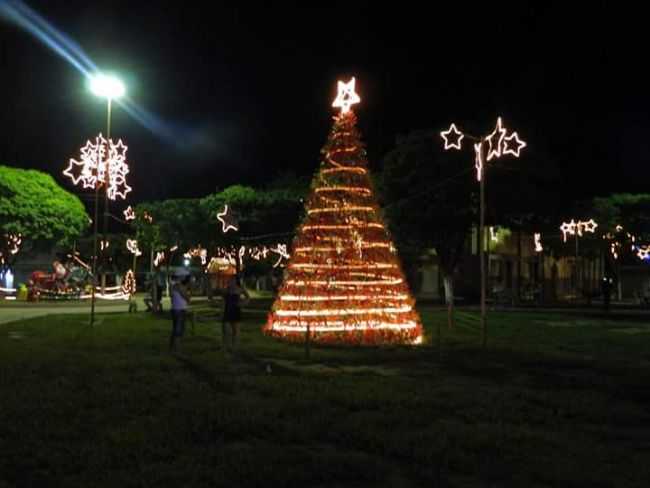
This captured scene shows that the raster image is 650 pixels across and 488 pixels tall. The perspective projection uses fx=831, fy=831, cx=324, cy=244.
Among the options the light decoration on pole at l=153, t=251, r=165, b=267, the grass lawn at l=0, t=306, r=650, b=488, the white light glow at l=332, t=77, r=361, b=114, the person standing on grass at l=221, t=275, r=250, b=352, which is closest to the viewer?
the grass lawn at l=0, t=306, r=650, b=488

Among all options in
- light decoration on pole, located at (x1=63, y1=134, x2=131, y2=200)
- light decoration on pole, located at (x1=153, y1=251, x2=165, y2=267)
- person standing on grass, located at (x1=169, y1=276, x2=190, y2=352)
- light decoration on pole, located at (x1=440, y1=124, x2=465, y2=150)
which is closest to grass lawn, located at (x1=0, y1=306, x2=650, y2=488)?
person standing on grass, located at (x1=169, y1=276, x2=190, y2=352)

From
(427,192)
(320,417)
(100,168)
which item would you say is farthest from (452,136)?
(320,417)

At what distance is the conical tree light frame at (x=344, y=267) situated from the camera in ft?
63.3

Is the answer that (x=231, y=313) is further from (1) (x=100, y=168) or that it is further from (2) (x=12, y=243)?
(2) (x=12, y=243)

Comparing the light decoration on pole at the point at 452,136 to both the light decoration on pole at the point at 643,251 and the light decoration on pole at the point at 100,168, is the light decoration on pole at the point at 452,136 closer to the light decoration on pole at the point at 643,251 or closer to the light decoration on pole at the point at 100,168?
the light decoration on pole at the point at 100,168

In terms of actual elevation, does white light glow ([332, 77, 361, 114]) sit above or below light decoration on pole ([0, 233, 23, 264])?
above

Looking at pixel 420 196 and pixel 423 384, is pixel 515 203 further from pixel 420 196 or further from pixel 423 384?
pixel 423 384

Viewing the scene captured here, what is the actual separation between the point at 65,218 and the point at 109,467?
46.2 metres

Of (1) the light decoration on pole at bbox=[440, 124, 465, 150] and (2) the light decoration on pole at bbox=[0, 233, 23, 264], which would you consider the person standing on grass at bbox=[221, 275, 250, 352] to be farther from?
(2) the light decoration on pole at bbox=[0, 233, 23, 264]

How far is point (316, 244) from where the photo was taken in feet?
65.4

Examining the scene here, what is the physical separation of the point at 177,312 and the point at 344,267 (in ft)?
14.6

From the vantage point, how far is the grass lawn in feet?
23.3

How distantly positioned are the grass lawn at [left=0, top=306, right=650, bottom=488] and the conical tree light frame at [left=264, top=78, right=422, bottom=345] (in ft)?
5.05

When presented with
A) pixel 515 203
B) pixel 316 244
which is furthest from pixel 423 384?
pixel 515 203
